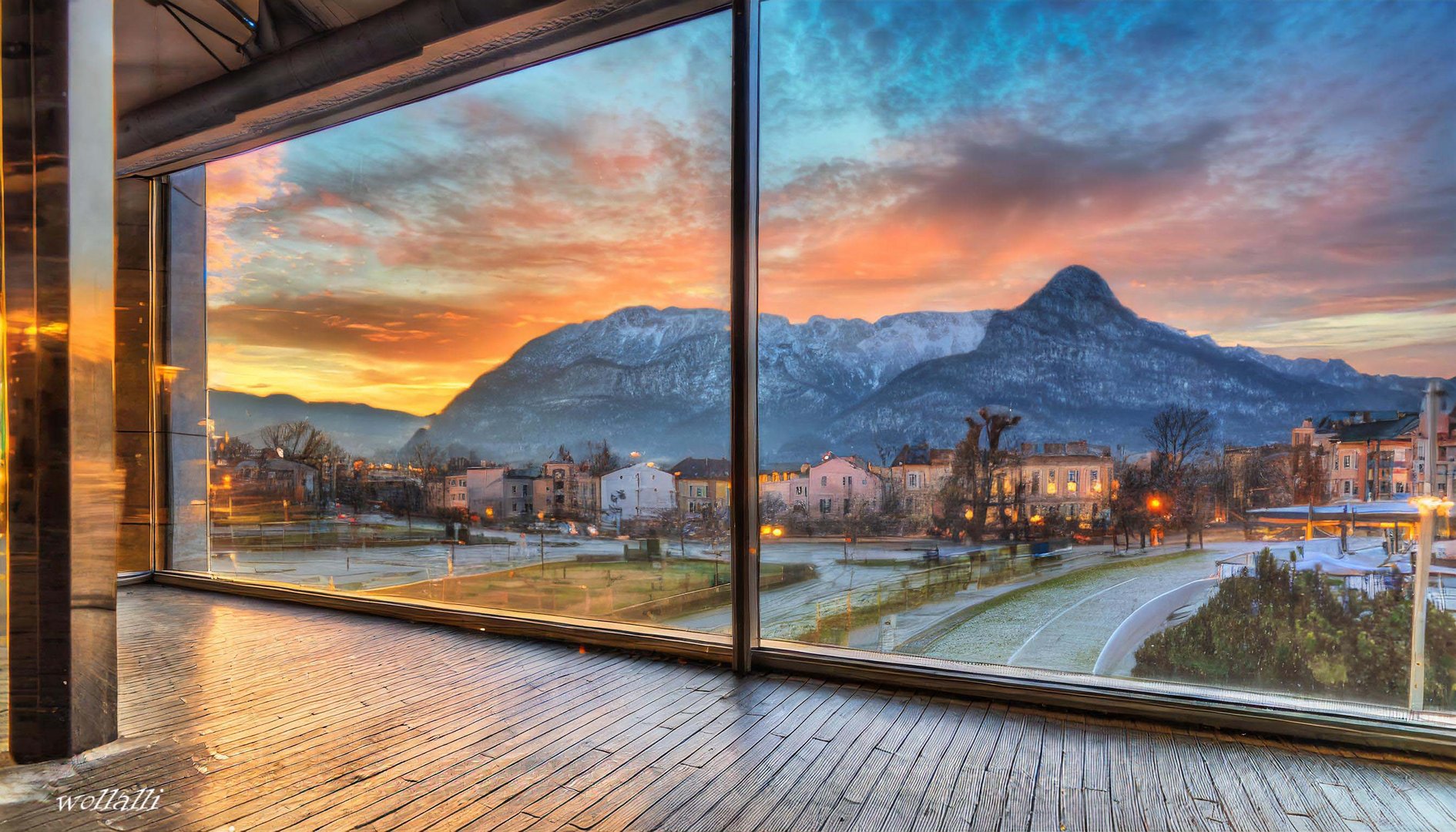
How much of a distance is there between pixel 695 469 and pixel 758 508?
21.6 inches

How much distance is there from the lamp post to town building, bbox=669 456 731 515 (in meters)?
3.14

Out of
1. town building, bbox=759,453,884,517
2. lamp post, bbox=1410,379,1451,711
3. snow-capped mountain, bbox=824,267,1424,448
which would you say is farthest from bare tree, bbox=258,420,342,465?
lamp post, bbox=1410,379,1451,711

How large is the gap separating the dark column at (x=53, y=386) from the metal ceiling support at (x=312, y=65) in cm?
149

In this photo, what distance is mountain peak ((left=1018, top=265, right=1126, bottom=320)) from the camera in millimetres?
3301

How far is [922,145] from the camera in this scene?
3.68 metres

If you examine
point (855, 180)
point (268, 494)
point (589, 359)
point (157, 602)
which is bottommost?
point (157, 602)

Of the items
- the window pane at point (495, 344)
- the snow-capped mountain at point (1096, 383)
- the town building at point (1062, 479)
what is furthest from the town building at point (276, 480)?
the town building at point (1062, 479)

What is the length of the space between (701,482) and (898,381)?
1346mm

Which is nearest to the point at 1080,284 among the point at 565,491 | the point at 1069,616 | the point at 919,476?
the point at 919,476

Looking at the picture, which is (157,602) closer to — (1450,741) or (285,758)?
(285,758)

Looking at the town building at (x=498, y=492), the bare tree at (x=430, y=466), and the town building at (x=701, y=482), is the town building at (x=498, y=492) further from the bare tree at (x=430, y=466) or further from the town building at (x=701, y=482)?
the town building at (x=701, y=482)

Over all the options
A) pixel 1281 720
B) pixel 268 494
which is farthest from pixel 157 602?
pixel 1281 720

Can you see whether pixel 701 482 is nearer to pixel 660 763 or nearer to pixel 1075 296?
pixel 660 763

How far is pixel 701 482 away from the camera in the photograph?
395 cm
